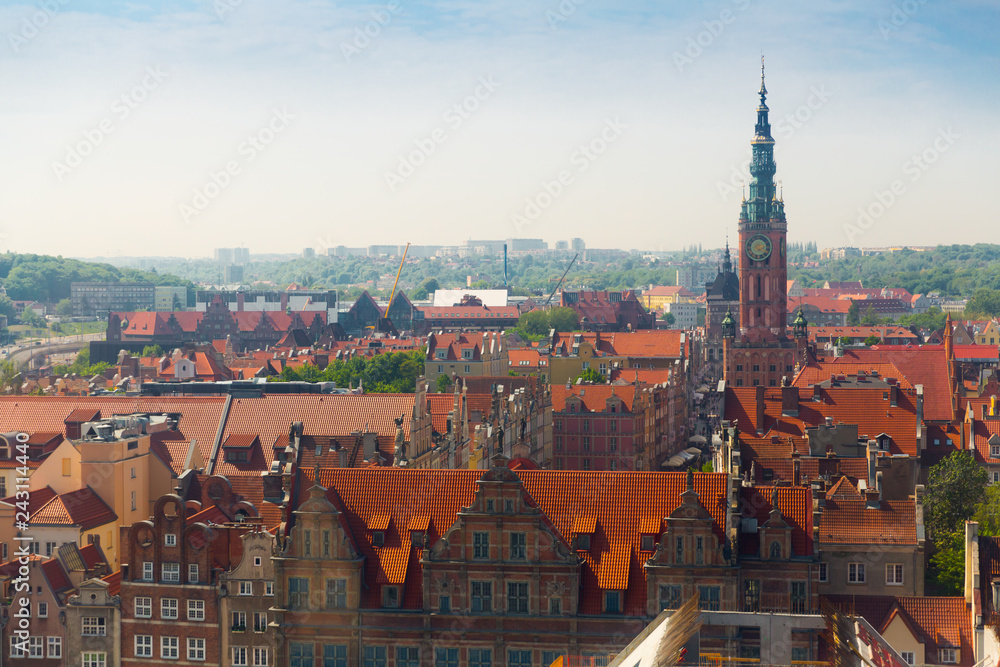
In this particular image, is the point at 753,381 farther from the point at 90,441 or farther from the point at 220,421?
the point at 90,441

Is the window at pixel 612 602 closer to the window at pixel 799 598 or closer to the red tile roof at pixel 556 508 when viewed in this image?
the red tile roof at pixel 556 508

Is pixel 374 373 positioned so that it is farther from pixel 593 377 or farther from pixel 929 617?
pixel 929 617

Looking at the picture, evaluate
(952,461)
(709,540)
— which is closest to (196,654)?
(709,540)

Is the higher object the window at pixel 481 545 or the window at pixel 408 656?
the window at pixel 481 545

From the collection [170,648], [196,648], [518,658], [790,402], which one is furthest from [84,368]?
[518,658]

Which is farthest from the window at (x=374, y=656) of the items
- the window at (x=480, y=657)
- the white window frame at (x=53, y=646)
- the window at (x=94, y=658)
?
the white window frame at (x=53, y=646)

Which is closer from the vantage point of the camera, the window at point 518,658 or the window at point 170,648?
the window at point 518,658
